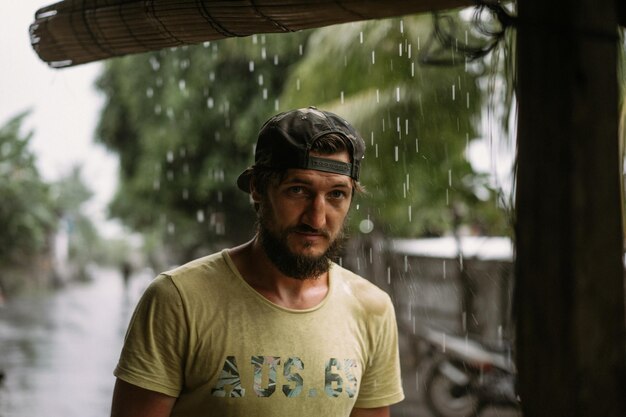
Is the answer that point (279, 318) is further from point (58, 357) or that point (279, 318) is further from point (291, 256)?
point (58, 357)

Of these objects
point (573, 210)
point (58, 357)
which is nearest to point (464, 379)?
point (573, 210)

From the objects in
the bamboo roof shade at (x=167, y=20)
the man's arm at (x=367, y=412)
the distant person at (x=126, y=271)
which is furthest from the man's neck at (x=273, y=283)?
the distant person at (x=126, y=271)

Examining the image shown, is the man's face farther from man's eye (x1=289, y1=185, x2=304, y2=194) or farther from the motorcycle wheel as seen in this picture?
the motorcycle wheel

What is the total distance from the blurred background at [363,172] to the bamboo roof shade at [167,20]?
0.56 feet

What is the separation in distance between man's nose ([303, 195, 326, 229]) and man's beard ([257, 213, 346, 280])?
0.02m

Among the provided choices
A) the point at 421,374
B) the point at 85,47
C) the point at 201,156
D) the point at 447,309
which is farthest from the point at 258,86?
the point at 85,47

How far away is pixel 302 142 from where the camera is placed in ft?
7.15

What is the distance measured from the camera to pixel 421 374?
11.1 metres

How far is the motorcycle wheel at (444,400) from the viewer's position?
8618 mm

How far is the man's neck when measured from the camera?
2268 millimetres

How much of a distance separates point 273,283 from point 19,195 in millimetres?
18915

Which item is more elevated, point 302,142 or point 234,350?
point 302,142

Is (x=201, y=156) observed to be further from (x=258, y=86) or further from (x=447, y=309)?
(x=447, y=309)

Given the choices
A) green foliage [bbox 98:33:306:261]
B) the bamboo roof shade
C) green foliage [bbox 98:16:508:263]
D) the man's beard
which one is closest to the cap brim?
the man's beard
